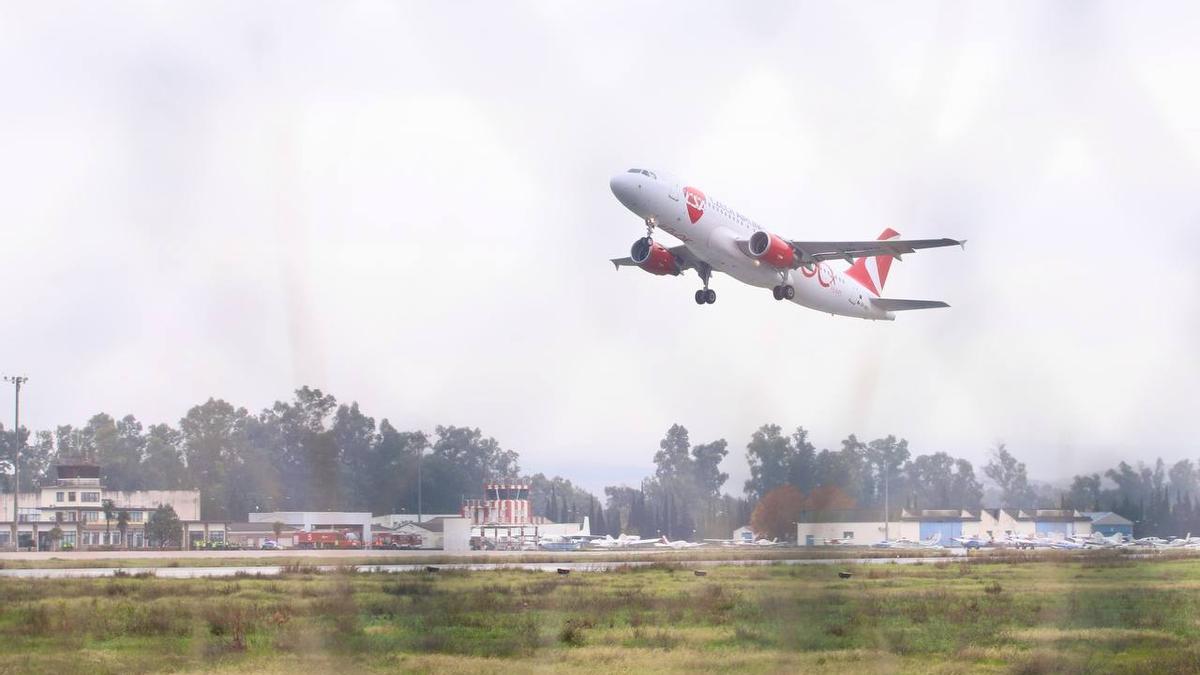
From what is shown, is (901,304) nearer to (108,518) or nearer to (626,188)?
(626,188)

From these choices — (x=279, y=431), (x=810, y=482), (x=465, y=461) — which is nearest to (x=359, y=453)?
(x=465, y=461)

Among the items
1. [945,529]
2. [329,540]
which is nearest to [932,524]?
[945,529]

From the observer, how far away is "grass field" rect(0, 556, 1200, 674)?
150 feet

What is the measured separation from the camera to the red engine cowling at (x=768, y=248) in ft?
274

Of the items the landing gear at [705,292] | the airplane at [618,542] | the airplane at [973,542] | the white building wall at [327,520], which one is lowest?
the airplane at [618,542]

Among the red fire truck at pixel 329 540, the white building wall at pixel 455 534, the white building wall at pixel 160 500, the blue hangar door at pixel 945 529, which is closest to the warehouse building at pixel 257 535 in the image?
the red fire truck at pixel 329 540

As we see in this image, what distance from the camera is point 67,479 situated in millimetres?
166750

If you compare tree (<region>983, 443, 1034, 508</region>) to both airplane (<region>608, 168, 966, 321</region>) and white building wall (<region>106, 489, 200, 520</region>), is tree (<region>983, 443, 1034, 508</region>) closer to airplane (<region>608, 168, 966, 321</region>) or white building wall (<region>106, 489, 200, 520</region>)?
airplane (<region>608, 168, 966, 321</region>)

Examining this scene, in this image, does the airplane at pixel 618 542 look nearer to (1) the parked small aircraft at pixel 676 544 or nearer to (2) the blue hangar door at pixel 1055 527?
(1) the parked small aircraft at pixel 676 544

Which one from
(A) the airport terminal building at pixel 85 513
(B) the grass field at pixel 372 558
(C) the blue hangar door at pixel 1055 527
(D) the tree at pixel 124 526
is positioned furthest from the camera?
(D) the tree at pixel 124 526

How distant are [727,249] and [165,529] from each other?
85.2 meters

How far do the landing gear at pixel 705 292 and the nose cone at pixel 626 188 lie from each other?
370 inches

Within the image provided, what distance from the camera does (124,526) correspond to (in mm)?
151625

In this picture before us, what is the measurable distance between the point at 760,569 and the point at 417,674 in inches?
1318
